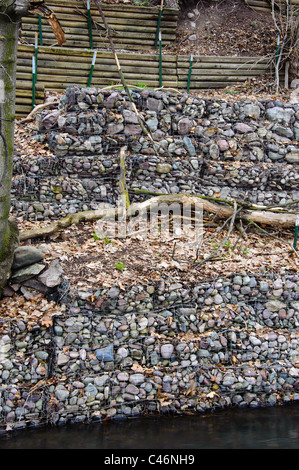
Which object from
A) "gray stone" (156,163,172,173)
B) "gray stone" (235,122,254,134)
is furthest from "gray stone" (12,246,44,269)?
"gray stone" (235,122,254,134)

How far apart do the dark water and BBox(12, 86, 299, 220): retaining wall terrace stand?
369 cm

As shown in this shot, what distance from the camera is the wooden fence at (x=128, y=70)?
357 inches

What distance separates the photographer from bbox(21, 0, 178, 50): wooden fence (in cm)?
1026

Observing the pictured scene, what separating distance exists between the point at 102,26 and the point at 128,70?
1.78m

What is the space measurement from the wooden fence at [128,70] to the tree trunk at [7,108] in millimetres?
3924

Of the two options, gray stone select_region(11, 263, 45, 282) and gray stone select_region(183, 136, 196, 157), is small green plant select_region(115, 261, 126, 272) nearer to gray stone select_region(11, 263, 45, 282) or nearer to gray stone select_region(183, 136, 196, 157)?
gray stone select_region(11, 263, 45, 282)

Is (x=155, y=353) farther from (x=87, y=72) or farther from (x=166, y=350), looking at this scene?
(x=87, y=72)

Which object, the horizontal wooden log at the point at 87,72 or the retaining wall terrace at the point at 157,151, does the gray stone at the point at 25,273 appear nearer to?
the retaining wall terrace at the point at 157,151

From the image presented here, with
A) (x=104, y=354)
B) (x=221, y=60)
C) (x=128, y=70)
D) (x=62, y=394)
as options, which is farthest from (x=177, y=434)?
(x=221, y=60)

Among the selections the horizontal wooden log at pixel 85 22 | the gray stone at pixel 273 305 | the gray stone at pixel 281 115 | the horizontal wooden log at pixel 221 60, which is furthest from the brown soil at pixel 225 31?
the gray stone at pixel 273 305

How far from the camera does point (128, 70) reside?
32.0 ft
